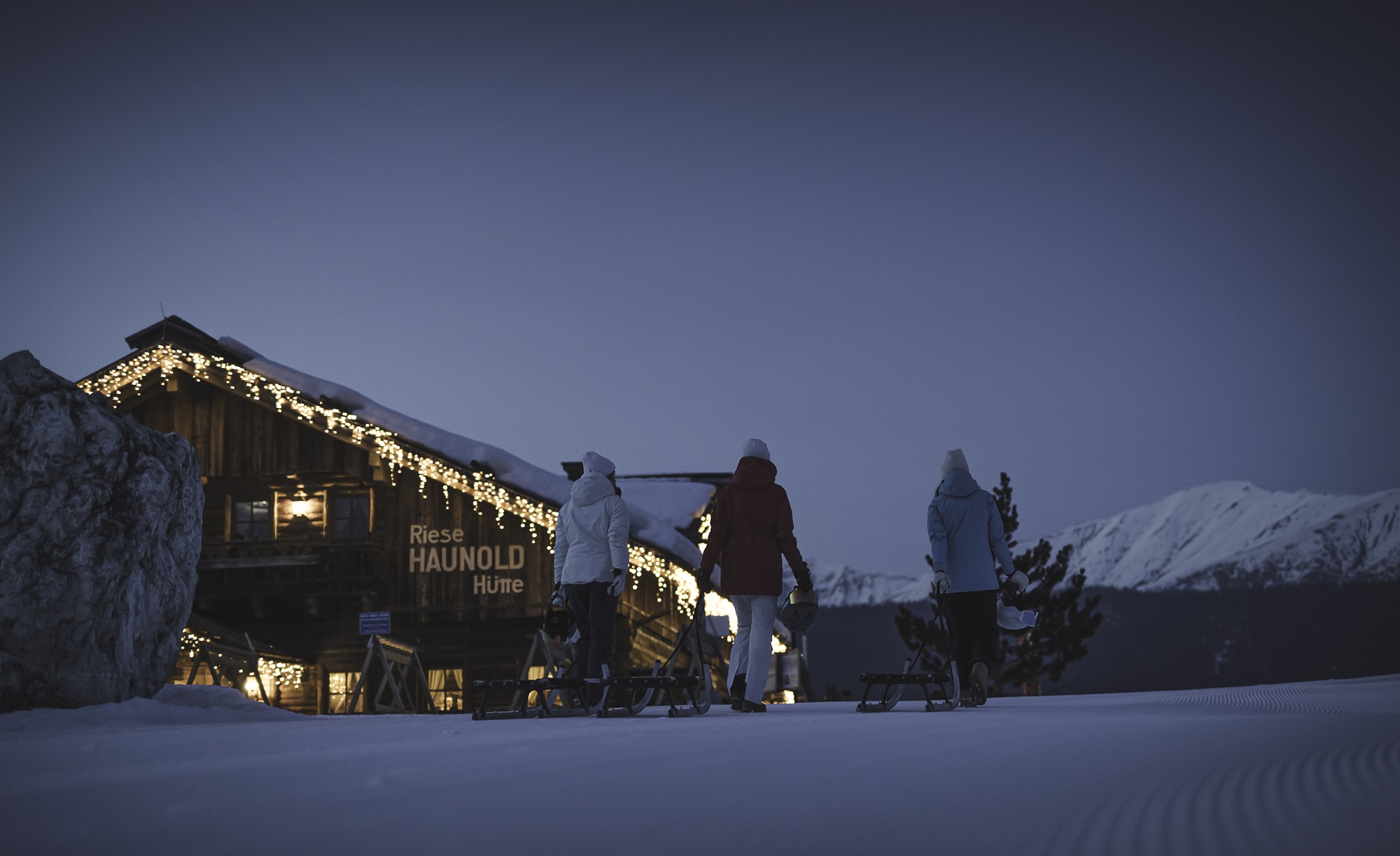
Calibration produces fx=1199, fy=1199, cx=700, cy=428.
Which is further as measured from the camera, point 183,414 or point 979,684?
point 183,414

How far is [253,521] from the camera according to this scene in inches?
848

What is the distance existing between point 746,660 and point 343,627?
47.1 ft

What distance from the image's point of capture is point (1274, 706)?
658cm

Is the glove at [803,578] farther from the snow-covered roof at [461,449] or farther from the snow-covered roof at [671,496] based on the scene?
the snow-covered roof at [671,496]

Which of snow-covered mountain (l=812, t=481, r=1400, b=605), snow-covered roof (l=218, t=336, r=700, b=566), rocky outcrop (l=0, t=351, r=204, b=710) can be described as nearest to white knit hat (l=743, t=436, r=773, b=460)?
rocky outcrop (l=0, t=351, r=204, b=710)

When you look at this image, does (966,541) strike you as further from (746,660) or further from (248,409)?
(248,409)

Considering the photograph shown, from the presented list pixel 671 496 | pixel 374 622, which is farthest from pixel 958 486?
pixel 671 496

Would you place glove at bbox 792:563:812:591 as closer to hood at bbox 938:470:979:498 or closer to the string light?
hood at bbox 938:470:979:498

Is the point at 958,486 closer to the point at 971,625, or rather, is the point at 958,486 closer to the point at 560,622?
the point at 971,625

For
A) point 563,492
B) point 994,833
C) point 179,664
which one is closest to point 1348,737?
point 994,833

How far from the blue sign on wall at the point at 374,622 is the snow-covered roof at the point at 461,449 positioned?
3.19 m

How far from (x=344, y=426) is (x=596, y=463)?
12816mm

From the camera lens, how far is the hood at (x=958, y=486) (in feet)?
28.2

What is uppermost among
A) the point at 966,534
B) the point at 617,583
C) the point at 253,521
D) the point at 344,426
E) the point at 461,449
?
the point at 344,426
